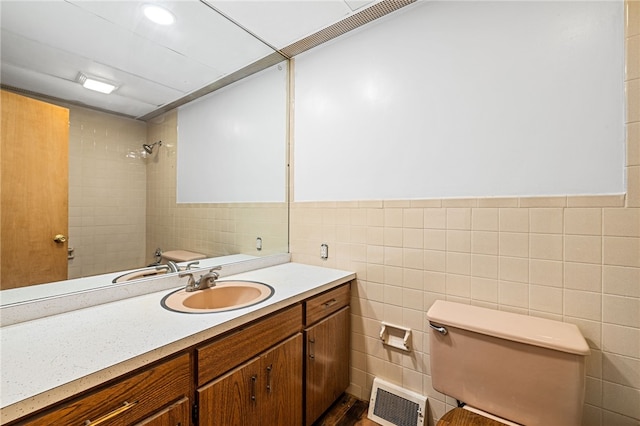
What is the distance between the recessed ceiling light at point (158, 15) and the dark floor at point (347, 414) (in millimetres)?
2447

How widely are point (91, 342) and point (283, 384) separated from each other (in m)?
0.78

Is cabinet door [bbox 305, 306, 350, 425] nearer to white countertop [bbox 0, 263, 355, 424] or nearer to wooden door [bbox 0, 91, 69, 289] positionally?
white countertop [bbox 0, 263, 355, 424]

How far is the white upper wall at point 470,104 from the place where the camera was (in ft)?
3.62

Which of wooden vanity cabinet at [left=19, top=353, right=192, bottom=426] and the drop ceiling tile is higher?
the drop ceiling tile

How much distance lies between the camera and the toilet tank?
963 mm

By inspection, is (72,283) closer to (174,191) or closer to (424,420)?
(174,191)

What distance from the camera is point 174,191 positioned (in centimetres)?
174

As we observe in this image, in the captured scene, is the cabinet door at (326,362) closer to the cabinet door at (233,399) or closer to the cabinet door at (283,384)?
the cabinet door at (283,384)

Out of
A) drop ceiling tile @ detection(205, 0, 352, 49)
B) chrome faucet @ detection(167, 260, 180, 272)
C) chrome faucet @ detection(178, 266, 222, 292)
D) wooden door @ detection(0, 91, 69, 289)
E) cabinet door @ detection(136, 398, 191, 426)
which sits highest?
drop ceiling tile @ detection(205, 0, 352, 49)

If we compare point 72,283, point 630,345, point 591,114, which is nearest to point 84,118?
point 72,283

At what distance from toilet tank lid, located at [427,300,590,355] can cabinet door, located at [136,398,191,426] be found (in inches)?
40.6

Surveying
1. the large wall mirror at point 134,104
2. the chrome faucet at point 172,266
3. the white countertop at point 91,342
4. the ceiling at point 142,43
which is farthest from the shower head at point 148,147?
the white countertop at point 91,342

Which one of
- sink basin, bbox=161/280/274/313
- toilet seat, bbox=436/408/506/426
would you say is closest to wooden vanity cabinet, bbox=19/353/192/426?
sink basin, bbox=161/280/274/313

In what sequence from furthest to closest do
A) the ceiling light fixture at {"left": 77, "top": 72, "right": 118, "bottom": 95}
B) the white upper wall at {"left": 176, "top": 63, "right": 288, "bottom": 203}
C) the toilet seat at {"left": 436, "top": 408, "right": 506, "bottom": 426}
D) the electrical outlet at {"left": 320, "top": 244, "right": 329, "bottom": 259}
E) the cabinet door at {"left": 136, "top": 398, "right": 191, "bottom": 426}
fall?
the white upper wall at {"left": 176, "top": 63, "right": 288, "bottom": 203}
the electrical outlet at {"left": 320, "top": 244, "right": 329, "bottom": 259}
the ceiling light fixture at {"left": 77, "top": 72, "right": 118, "bottom": 95}
the toilet seat at {"left": 436, "top": 408, "right": 506, "bottom": 426}
the cabinet door at {"left": 136, "top": 398, "right": 191, "bottom": 426}
